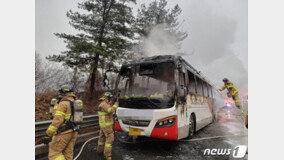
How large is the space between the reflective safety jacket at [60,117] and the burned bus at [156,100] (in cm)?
144

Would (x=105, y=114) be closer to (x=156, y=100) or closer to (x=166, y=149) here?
(x=156, y=100)

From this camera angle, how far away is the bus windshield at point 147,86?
12.0 feet

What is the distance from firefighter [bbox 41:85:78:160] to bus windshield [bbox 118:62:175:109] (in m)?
1.46

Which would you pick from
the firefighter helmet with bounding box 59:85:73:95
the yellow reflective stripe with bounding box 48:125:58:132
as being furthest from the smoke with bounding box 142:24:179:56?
the yellow reflective stripe with bounding box 48:125:58:132

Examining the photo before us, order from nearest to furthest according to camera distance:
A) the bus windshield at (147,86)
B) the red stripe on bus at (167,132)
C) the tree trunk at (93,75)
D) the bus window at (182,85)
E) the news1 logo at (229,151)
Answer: the red stripe on bus at (167,132)
the news1 logo at (229,151)
the bus windshield at (147,86)
the bus window at (182,85)
the tree trunk at (93,75)

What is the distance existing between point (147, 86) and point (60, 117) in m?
2.23

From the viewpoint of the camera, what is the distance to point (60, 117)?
2600 mm

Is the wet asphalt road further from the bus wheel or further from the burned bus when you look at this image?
the burned bus

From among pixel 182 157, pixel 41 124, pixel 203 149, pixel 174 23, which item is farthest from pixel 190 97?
pixel 174 23

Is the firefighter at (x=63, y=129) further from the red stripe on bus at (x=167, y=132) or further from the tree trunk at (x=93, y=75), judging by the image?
the tree trunk at (x=93, y=75)

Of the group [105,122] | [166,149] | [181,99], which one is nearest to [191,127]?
[166,149]

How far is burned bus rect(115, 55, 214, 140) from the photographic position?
344 centimetres

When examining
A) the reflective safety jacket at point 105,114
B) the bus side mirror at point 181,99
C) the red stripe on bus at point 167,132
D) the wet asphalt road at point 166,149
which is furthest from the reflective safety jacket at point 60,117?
the bus side mirror at point 181,99

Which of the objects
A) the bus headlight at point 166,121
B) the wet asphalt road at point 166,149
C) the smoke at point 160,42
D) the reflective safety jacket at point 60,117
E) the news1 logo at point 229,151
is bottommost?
the wet asphalt road at point 166,149
